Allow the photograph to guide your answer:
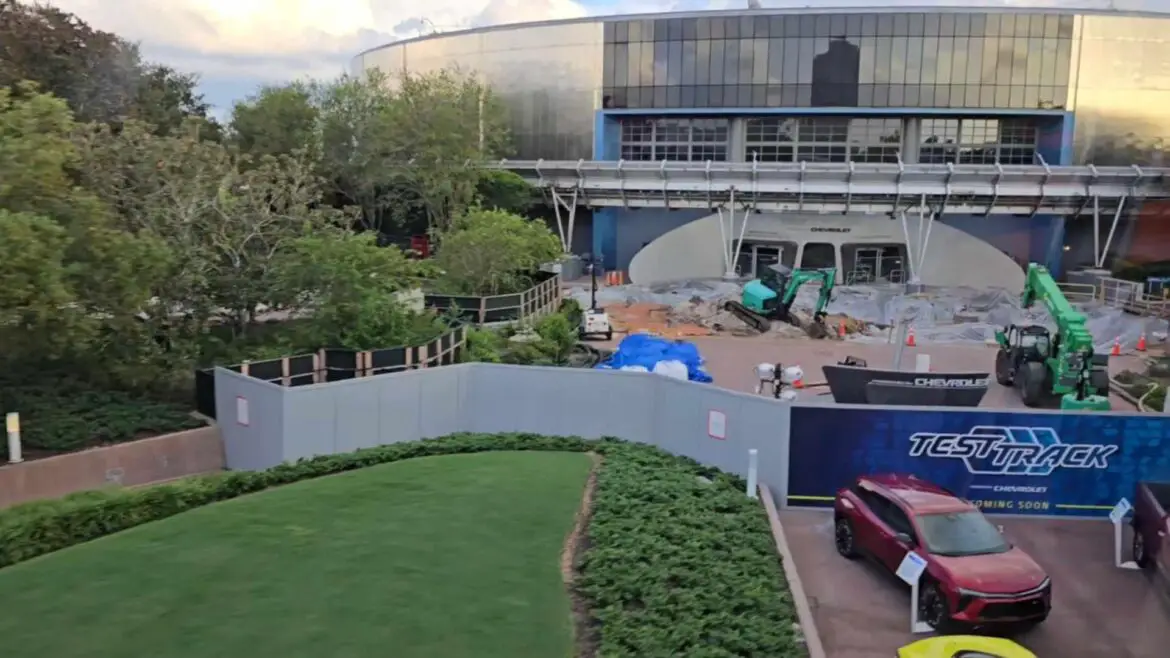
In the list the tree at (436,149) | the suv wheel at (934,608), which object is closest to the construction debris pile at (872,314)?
the tree at (436,149)

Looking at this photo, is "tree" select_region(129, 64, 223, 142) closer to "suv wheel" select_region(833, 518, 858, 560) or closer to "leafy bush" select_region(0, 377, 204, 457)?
"leafy bush" select_region(0, 377, 204, 457)

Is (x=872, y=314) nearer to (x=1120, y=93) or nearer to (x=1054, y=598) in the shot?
(x=1054, y=598)

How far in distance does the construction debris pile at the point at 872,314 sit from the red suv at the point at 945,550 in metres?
19.7

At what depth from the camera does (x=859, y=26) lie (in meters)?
62.3

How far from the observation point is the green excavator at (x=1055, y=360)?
22.7 meters

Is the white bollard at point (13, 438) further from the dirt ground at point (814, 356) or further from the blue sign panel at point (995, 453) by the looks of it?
the dirt ground at point (814, 356)

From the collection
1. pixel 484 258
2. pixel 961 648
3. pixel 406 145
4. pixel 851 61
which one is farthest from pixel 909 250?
pixel 961 648

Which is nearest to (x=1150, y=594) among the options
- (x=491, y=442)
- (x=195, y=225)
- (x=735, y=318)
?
(x=491, y=442)

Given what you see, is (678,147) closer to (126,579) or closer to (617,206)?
(617,206)

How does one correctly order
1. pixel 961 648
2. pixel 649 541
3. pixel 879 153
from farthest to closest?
pixel 879 153 → pixel 649 541 → pixel 961 648

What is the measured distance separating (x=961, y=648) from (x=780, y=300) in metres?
28.3

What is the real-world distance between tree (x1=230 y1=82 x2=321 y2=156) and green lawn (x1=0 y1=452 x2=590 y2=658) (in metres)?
41.6

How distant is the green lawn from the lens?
8820mm

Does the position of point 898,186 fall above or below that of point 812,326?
above
